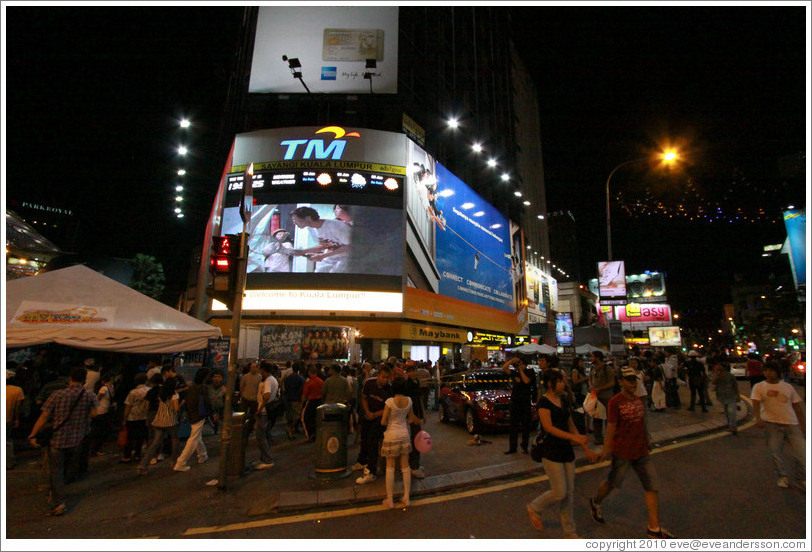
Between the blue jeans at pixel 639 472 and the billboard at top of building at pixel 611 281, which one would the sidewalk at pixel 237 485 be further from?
the billboard at top of building at pixel 611 281

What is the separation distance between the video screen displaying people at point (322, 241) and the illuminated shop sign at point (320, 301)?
1247mm

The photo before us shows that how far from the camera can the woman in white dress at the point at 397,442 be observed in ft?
17.3

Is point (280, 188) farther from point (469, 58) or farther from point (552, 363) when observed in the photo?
point (469, 58)

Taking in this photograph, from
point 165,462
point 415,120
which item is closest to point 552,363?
point 165,462

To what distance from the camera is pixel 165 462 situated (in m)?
7.89

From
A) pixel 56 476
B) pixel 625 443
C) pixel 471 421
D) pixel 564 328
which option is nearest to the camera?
pixel 625 443

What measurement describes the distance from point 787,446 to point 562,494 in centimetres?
415

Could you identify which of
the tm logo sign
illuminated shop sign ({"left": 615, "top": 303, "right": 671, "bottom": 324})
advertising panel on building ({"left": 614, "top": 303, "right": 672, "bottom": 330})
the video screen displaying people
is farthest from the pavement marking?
illuminated shop sign ({"left": 615, "top": 303, "right": 671, "bottom": 324})

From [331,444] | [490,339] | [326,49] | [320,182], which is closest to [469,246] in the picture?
[490,339]

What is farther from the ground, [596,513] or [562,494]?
[562,494]

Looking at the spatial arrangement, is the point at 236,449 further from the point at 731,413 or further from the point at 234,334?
the point at 731,413

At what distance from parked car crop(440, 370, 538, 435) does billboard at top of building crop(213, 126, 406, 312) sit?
1284 centimetres

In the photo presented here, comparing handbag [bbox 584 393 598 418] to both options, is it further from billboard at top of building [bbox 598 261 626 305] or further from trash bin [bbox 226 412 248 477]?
billboard at top of building [bbox 598 261 626 305]

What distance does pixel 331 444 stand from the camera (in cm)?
667
